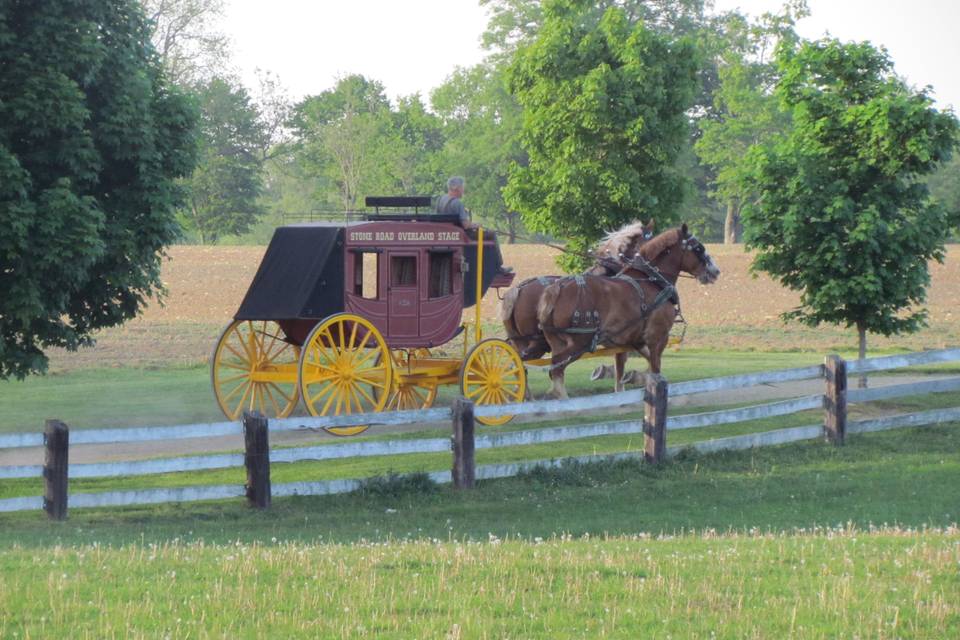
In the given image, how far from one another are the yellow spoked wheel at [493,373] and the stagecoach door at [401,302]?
3.06ft

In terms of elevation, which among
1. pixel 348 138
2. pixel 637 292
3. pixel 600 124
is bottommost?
pixel 637 292

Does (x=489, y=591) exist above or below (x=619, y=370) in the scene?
below

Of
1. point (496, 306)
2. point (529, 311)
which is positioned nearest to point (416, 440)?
point (529, 311)

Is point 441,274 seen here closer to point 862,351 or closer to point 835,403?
point 835,403

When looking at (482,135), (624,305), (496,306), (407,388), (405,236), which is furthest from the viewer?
(482,135)

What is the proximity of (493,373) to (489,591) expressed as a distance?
1048cm

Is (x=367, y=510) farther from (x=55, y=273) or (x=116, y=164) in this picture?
(x=116, y=164)

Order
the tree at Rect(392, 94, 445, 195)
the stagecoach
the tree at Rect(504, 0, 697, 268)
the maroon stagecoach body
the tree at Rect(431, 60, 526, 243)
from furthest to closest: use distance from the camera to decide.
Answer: the tree at Rect(431, 60, 526, 243), the tree at Rect(392, 94, 445, 195), the tree at Rect(504, 0, 697, 268), the maroon stagecoach body, the stagecoach

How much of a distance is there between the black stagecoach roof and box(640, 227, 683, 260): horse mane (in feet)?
18.1

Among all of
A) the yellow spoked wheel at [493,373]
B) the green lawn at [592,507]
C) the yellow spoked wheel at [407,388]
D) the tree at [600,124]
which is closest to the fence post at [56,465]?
the green lawn at [592,507]

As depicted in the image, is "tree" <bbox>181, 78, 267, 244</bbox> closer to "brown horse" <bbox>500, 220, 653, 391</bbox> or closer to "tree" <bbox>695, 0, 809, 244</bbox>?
"tree" <bbox>695, 0, 809, 244</bbox>

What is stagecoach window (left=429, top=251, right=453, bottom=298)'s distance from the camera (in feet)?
59.4

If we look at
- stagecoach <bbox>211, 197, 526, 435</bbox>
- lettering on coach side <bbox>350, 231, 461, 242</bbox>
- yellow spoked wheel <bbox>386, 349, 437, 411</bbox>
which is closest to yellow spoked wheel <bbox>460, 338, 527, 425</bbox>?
stagecoach <bbox>211, 197, 526, 435</bbox>

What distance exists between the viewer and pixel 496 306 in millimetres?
24469
